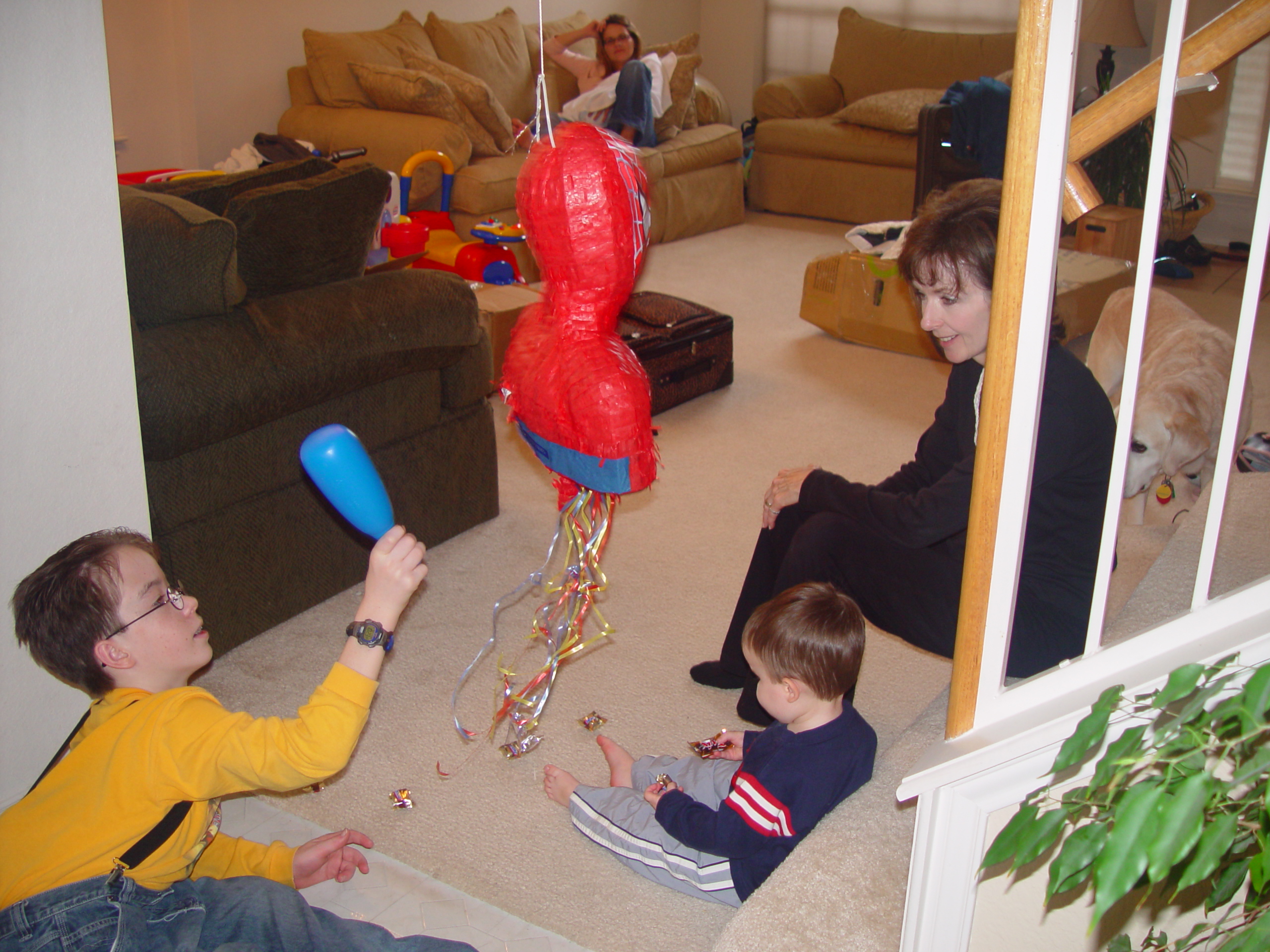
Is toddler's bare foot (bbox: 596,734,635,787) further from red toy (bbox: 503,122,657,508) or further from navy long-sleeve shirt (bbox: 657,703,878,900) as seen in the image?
red toy (bbox: 503,122,657,508)

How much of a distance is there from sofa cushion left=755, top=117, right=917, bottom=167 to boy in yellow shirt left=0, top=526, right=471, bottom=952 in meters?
4.51

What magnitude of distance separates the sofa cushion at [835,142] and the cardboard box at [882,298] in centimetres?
145

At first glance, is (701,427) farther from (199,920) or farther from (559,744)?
(199,920)

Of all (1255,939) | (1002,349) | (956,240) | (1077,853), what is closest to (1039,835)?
(1077,853)

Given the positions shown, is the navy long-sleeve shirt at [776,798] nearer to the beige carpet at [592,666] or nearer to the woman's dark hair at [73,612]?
the beige carpet at [592,666]

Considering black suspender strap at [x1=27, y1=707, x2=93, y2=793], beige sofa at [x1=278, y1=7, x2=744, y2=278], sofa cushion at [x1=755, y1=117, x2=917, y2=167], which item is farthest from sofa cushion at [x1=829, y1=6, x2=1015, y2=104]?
black suspender strap at [x1=27, y1=707, x2=93, y2=793]

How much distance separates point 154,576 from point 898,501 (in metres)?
1.02

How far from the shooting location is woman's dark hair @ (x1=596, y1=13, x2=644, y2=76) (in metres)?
4.85

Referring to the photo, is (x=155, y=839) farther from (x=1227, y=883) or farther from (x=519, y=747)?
(x=1227, y=883)

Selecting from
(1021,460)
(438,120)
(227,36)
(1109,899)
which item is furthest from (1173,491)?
(227,36)

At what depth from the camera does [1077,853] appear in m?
0.75

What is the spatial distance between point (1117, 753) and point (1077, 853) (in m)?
0.08

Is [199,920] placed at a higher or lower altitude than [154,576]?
lower

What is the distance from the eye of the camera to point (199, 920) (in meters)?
1.21
